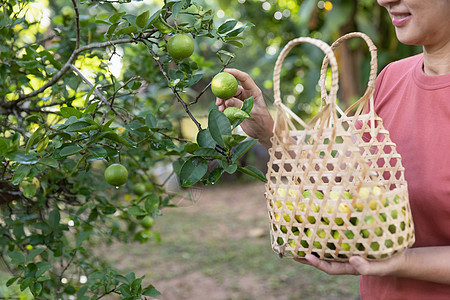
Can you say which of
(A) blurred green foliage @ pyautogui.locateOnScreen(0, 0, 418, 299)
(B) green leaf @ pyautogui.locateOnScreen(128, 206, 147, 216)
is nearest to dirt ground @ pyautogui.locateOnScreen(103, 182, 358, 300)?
(A) blurred green foliage @ pyautogui.locateOnScreen(0, 0, 418, 299)

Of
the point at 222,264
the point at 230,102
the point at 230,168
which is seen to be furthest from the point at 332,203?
the point at 222,264

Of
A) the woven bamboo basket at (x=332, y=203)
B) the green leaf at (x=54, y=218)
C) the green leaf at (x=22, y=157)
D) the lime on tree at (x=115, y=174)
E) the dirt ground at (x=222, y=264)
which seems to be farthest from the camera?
the dirt ground at (x=222, y=264)

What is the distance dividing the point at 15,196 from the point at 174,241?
343 cm

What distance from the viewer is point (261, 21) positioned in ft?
21.6

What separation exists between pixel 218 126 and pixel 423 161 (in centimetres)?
49

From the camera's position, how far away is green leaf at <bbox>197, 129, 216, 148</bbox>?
3.43 feet

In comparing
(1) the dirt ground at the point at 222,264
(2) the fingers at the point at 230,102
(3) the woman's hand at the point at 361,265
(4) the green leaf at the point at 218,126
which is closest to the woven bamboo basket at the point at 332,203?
(3) the woman's hand at the point at 361,265

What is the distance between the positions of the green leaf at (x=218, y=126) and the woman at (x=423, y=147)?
0.23m

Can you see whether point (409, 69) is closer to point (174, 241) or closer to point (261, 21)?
point (174, 241)

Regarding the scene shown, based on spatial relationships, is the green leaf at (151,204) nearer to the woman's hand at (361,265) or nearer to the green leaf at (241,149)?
the green leaf at (241,149)

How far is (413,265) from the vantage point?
95 centimetres

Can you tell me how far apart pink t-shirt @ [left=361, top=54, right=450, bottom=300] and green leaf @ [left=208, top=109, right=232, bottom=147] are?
46 cm

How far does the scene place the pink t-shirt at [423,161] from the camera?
3.49 ft

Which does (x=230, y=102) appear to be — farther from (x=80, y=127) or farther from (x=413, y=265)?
(x=413, y=265)
